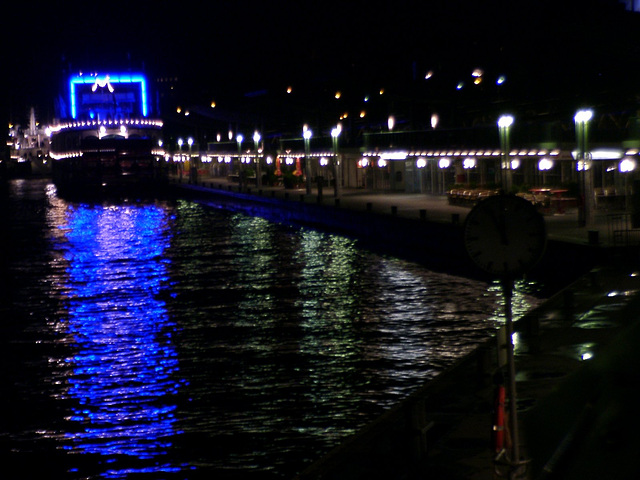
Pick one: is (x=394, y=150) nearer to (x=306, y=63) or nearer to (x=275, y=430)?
(x=275, y=430)

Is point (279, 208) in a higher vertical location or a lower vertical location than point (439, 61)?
lower

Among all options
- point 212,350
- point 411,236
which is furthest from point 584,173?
point 212,350

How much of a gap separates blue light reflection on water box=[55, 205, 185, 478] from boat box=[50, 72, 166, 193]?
151ft

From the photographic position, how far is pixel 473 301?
20.6 meters

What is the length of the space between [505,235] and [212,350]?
407 inches

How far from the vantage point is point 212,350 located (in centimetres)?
1644

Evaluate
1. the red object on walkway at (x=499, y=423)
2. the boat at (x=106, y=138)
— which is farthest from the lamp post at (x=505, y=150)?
the boat at (x=106, y=138)

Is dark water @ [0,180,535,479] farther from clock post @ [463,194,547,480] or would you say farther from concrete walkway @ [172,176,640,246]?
clock post @ [463,194,547,480]

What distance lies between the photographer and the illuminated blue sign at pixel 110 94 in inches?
5197

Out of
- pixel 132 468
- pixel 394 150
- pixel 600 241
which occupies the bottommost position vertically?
pixel 132 468

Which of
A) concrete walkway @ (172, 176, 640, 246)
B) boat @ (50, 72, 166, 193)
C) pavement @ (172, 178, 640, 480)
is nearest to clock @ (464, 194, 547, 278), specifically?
pavement @ (172, 178, 640, 480)

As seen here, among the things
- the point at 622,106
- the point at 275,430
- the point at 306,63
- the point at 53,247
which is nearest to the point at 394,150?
the point at 622,106

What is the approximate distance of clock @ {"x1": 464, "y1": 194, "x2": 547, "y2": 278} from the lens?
6688 millimetres

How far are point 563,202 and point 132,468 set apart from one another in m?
23.7
